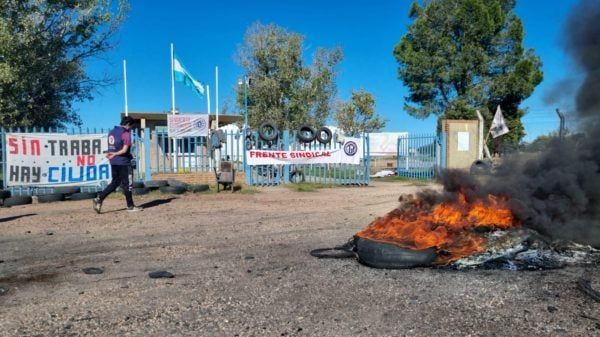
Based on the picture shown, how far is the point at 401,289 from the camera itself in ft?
14.8

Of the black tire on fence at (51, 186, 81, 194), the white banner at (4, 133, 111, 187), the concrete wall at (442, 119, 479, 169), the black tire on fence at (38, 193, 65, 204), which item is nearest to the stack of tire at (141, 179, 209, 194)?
the white banner at (4, 133, 111, 187)

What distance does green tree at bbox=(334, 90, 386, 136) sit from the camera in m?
37.8

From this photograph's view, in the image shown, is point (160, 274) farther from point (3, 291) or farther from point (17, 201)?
point (17, 201)

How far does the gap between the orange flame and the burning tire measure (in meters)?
0.09

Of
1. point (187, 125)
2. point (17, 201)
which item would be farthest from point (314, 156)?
point (17, 201)

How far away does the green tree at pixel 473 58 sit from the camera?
94.1 ft

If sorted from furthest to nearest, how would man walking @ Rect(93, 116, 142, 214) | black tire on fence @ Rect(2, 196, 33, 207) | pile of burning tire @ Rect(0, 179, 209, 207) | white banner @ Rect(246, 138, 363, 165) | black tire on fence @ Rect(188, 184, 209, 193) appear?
white banner @ Rect(246, 138, 363, 165)
black tire on fence @ Rect(188, 184, 209, 193)
pile of burning tire @ Rect(0, 179, 209, 207)
black tire on fence @ Rect(2, 196, 33, 207)
man walking @ Rect(93, 116, 142, 214)

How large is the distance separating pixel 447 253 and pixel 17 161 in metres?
11.8

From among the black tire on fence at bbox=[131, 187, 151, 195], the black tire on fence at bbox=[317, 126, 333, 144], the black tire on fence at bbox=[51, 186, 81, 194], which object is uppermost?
the black tire on fence at bbox=[317, 126, 333, 144]

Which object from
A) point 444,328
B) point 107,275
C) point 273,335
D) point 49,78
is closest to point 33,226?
point 107,275

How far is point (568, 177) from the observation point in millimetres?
5801

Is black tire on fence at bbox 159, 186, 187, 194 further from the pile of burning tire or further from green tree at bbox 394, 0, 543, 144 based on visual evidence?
green tree at bbox 394, 0, 543, 144

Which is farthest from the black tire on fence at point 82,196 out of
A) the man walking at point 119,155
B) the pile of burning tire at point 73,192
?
the man walking at point 119,155

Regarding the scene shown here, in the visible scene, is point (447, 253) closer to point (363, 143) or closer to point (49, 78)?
point (363, 143)
